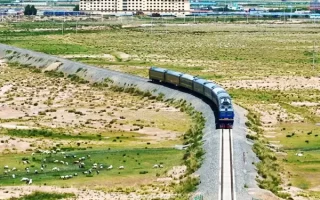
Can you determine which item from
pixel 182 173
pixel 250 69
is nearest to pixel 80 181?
pixel 182 173

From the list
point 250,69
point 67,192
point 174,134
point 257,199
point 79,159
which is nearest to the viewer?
point 257,199

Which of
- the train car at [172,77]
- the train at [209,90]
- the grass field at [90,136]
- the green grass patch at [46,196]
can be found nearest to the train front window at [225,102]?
the train at [209,90]

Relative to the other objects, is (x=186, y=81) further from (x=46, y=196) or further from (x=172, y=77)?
(x=46, y=196)

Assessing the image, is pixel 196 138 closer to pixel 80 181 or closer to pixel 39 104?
pixel 80 181

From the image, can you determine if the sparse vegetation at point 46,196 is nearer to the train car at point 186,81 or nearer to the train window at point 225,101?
the train window at point 225,101

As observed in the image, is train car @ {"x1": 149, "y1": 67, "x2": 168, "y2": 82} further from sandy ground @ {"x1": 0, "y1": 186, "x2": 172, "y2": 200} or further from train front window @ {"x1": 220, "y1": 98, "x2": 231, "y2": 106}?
sandy ground @ {"x1": 0, "y1": 186, "x2": 172, "y2": 200}

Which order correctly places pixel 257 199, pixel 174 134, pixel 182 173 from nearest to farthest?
1. pixel 257 199
2. pixel 182 173
3. pixel 174 134

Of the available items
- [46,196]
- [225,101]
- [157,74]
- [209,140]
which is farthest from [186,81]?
[46,196]
